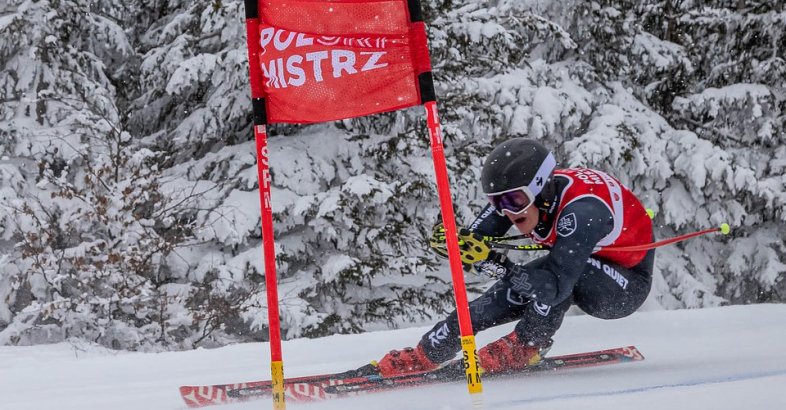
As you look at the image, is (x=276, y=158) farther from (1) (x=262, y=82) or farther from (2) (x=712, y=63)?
(2) (x=712, y=63)

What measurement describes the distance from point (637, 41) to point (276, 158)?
227 inches

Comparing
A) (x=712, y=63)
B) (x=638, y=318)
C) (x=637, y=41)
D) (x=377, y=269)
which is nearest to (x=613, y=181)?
(x=638, y=318)

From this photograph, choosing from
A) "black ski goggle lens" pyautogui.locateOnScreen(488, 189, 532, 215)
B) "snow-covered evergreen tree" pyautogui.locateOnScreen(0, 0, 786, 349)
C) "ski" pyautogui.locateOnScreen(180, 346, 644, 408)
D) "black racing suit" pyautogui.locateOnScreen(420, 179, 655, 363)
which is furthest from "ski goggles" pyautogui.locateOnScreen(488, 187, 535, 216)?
"snow-covered evergreen tree" pyautogui.locateOnScreen(0, 0, 786, 349)

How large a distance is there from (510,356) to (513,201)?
89 centimetres

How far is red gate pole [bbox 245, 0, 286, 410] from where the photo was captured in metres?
3.31

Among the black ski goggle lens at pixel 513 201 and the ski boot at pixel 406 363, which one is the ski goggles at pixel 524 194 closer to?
the black ski goggle lens at pixel 513 201

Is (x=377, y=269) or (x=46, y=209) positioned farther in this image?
(x=377, y=269)

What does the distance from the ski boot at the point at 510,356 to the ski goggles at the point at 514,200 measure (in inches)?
29.7

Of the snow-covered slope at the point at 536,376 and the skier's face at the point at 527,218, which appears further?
the skier's face at the point at 527,218

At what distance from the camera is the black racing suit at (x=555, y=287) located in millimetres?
3748

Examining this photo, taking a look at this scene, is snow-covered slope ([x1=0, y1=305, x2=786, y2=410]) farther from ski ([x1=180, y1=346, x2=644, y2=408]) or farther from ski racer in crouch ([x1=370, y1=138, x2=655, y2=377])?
ski racer in crouch ([x1=370, y1=138, x2=655, y2=377])

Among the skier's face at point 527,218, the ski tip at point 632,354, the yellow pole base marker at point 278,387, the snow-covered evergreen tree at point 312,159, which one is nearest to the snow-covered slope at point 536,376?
the ski tip at point 632,354

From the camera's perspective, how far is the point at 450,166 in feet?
33.7

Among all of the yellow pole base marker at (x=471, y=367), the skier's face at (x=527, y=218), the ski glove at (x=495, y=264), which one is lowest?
the yellow pole base marker at (x=471, y=367)
